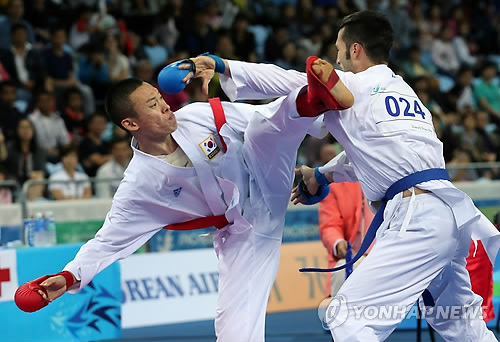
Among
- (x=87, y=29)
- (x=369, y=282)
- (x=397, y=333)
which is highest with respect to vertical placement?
(x=87, y=29)

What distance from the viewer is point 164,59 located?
1134cm

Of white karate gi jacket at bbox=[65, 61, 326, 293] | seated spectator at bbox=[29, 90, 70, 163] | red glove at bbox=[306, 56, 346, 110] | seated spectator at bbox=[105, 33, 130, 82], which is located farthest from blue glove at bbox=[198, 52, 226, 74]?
seated spectator at bbox=[105, 33, 130, 82]

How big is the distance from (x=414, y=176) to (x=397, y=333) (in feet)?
10.7

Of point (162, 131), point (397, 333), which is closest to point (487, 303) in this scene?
point (397, 333)

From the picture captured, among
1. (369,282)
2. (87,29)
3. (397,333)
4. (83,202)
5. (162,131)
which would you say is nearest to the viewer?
(369,282)

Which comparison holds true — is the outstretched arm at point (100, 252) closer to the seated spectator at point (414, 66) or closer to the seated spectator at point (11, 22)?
the seated spectator at point (11, 22)

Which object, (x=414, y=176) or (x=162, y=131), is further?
(x=162, y=131)

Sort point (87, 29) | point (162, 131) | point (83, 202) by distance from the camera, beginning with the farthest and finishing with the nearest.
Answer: point (87, 29)
point (83, 202)
point (162, 131)

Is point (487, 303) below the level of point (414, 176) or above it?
below

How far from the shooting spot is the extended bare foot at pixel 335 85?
358cm

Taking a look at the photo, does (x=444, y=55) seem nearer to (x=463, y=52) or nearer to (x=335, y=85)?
(x=463, y=52)

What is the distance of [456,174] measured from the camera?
892cm

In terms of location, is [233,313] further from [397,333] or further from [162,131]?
[397,333]

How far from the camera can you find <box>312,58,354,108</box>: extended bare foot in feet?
11.7
